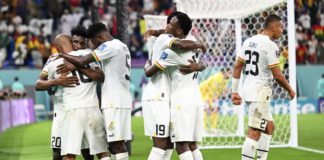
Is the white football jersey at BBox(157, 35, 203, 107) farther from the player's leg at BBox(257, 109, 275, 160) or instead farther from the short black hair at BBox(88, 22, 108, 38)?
the player's leg at BBox(257, 109, 275, 160)

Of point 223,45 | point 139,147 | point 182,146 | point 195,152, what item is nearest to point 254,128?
point 195,152

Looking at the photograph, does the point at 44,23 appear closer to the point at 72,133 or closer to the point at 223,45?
the point at 223,45

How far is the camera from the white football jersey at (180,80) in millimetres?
8820

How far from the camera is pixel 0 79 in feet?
104

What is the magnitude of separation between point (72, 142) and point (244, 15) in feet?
32.1

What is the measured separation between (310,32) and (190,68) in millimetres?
26491

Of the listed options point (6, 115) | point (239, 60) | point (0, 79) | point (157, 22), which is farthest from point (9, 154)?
point (0, 79)

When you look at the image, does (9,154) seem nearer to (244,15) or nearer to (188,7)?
(188,7)

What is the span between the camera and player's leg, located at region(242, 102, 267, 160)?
1028 cm

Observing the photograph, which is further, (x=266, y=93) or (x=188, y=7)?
(x=188, y=7)

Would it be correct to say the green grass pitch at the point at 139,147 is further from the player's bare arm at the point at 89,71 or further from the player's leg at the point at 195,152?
the player's bare arm at the point at 89,71

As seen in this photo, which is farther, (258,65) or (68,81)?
(258,65)

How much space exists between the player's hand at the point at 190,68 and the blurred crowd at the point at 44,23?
76.9 feet

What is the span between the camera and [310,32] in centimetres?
3450
